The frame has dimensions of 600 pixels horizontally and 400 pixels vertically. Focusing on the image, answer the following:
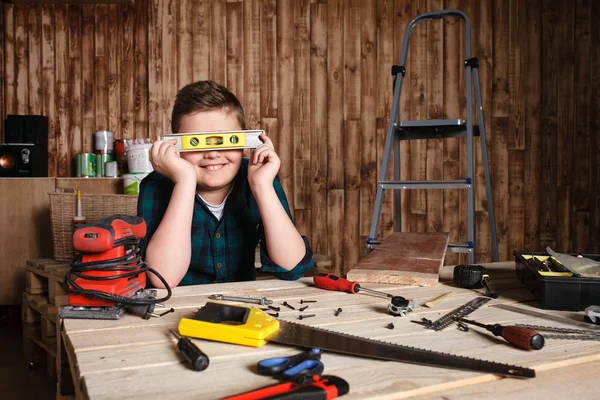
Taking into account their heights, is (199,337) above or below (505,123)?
below

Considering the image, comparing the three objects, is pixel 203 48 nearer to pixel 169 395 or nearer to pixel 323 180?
pixel 323 180

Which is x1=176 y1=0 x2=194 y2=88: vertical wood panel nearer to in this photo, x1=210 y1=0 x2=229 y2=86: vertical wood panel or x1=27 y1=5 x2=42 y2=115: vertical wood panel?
x1=210 y1=0 x2=229 y2=86: vertical wood panel

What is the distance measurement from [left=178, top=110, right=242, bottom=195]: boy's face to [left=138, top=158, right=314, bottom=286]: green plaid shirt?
0.34ft

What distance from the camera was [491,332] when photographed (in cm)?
82

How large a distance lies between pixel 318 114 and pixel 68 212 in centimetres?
187

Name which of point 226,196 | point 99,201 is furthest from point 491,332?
point 99,201

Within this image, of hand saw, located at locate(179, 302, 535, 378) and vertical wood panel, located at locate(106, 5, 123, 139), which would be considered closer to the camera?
hand saw, located at locate(179, 302, 535, 378)

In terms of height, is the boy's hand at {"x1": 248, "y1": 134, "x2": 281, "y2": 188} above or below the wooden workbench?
above

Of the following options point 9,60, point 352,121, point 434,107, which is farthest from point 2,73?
point 434,107

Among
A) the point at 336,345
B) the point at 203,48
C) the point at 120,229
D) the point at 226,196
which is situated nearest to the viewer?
the point at 336,345

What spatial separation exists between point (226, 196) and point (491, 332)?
107 centimetres

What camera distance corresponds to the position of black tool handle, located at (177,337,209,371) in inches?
25.6

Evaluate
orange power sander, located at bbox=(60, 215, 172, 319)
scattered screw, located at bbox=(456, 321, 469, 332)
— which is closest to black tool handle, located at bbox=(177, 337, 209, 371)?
orange power sander, located at bbox=(60, 215, 172, 319)

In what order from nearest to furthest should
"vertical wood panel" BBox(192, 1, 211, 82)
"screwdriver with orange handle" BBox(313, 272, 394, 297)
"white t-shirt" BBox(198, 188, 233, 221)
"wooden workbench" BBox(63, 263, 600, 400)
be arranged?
"wooden workbench" BBox(63, 263, 600, 400)
"screwdriver with orange handle" BBox(313, 272, 394, 297)
"white t-shirt" BBox(198, 188, 233, 221)
"vertical wood panel" BBox(192, 1, 211, 82)
